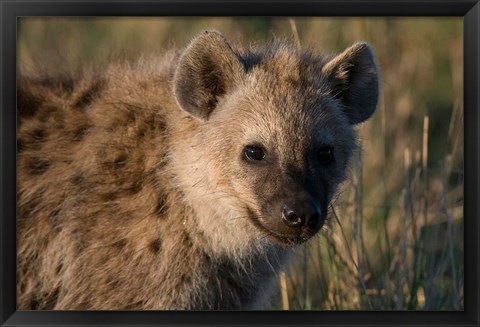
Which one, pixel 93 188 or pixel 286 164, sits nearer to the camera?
pixel 286 164

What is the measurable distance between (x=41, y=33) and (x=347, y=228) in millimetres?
3646

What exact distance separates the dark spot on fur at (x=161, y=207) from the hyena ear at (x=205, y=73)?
48cm

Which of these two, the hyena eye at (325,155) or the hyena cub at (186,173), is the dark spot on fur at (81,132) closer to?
the hyena cub at (186,173)

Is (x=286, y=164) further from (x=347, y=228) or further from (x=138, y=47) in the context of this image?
(x=138, y=47)

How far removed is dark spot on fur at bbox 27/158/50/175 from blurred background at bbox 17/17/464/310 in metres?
0.59

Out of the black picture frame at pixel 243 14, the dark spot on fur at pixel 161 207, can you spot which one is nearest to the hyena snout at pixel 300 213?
the black picture frame at pixel 243 14

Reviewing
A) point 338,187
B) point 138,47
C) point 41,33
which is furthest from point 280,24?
point 338,187

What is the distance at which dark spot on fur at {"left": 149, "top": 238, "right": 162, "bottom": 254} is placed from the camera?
5.22 meters

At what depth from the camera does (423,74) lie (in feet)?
30.7

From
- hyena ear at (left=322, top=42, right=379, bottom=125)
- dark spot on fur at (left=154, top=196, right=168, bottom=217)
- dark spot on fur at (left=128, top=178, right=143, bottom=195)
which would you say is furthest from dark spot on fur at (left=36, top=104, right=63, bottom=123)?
hyena ear at (left=322, top=42, right=379, bottom=125)

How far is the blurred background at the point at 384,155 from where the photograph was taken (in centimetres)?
628

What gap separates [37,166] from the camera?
5555mm

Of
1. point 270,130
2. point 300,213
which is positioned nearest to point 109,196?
point 270,130

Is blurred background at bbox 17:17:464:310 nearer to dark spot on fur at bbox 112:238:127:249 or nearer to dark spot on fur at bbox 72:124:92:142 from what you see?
dark spot on fur at bbox 72:124:92:142
